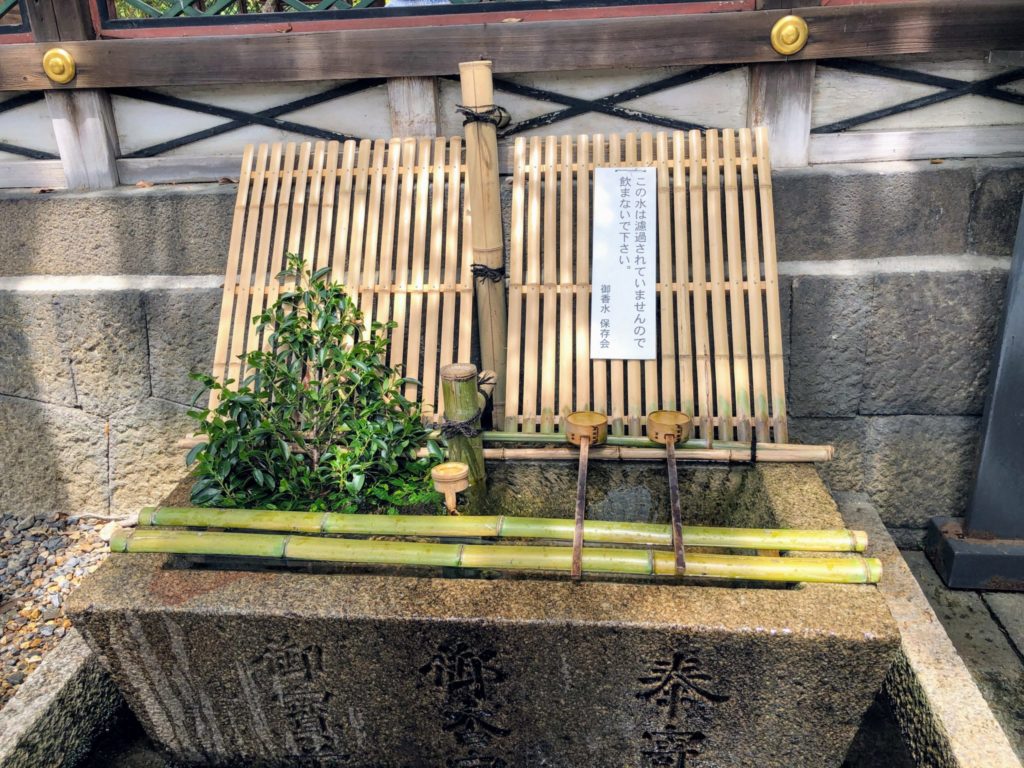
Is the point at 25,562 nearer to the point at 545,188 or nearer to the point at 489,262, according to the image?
the point at 489,262

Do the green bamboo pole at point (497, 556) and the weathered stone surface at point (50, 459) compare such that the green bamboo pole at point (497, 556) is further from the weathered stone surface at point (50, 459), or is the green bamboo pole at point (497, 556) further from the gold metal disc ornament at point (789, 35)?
the gold metal disc ornament at point (789, 35)

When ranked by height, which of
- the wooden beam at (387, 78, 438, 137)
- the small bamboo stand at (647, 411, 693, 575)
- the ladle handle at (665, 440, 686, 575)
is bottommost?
the ladle handle at (665, 440, 686, 575)

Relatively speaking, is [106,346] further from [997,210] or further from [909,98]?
[997,210]

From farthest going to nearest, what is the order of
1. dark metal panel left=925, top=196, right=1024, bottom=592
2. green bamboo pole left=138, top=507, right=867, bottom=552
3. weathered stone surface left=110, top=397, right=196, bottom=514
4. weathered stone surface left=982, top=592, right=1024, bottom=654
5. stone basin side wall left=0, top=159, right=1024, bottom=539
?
weathered stone surface left=110, top=397, right=196, bottom=514 → stone basin side wall left=0, top=159, right=1024, bottom=539 → dark metal panel left=925, top=196, right=1024, bottom=592 → weathered stone surface left=982, top=592, right=1024, bottom=654 → green bamboo pole left=138, top=507, right=867, bottom=552

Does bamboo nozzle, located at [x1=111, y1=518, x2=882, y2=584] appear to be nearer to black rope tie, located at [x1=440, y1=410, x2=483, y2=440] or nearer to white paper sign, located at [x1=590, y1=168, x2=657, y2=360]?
black rope tie, located at [x1=440, y1=410, x2=483, y2=440]

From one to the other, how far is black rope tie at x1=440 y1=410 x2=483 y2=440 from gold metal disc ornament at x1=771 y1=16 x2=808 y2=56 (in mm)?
2228

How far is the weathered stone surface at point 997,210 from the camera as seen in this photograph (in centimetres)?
343

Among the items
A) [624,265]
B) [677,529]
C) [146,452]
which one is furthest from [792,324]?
[146,452]

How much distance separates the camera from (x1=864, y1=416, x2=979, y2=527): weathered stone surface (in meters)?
3.78

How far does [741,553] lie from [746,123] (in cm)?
215

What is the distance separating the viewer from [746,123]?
3.58 m

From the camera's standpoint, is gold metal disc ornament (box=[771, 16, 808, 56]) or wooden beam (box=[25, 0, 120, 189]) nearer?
gold metal disc ornament (box=[771, 16, 808, 56])

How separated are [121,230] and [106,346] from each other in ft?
2.21

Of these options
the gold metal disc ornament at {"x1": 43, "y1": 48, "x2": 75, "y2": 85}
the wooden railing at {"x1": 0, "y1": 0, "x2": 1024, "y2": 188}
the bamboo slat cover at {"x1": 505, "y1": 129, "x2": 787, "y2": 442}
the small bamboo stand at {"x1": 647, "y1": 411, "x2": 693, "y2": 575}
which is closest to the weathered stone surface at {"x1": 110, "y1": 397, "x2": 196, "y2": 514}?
the wooden railing at {"x1": 0, "y1": 0, "x2": 1024, "y2": 188}
